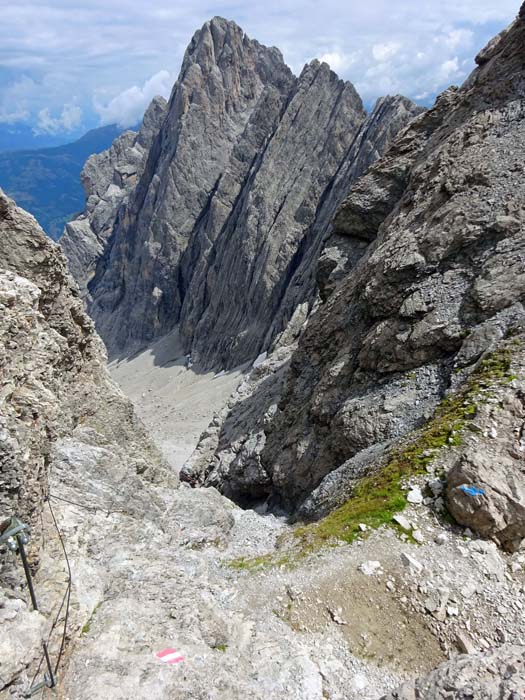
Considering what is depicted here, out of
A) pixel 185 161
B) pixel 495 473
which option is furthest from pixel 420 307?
pixel 185 161

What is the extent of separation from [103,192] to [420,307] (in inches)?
6146

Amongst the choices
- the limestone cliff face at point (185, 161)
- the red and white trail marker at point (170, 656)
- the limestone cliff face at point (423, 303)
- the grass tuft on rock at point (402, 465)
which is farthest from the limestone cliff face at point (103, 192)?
the red and white trail marker at point (170, 656)

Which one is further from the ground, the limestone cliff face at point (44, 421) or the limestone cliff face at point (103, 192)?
the limestone cliff face at point (103, 192)

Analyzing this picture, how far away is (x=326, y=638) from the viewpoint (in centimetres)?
1141

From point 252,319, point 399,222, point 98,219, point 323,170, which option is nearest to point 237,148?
point 323,170

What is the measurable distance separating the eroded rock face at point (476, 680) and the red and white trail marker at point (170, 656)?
4.23m

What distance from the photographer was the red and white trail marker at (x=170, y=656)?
9.98 meters

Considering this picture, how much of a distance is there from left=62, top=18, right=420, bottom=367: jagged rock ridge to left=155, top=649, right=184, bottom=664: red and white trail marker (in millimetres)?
55280

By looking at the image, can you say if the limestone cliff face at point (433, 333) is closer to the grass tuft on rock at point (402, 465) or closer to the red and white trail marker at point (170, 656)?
the grass tuft on rock at point (402, 465)

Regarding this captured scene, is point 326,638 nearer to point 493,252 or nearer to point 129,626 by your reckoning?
point 129,626

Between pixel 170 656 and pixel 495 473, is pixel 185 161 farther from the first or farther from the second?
pixel 170 656

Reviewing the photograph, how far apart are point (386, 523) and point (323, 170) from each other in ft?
270

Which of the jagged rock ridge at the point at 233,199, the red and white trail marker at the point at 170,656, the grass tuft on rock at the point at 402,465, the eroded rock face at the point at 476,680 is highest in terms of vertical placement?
the jagged rock ridge at the point at 233,199

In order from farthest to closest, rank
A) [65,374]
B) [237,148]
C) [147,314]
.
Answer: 1. [147,314]
2. [237,148]
3. [65,374]
